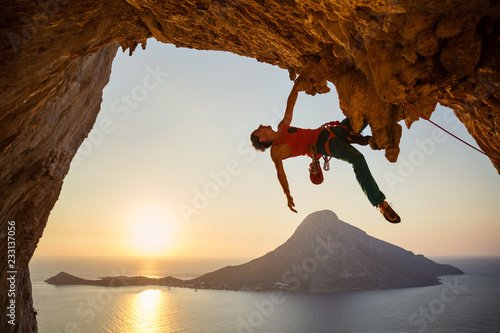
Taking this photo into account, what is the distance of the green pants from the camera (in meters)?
3.43

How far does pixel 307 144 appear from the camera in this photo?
14.1ft

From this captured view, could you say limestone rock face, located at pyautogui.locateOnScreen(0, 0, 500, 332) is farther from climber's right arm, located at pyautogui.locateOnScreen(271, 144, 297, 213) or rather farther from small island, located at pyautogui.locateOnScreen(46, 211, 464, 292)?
small island, located at pyautogui.locateOnScreen(46, 211, 464, 292)

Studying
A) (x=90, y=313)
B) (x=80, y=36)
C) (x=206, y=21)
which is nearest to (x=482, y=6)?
(x=206, y=21)

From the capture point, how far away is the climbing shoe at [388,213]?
3.21 metres

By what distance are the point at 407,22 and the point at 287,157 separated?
8.53 ft

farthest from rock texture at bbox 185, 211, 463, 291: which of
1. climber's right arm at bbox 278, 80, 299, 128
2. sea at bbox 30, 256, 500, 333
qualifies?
climber's right arm at bbox 278, 80, 299, 128

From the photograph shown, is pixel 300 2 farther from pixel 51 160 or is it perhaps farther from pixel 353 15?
pixel 51 160

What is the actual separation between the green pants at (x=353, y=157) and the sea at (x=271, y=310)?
60.1 meters

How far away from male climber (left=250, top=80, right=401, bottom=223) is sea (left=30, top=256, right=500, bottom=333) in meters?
59.6

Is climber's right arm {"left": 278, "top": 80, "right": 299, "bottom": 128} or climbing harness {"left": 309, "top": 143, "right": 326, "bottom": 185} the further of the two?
climber's right arm {"left": 278, "top": 80, "right": 299, "bottom": 128}

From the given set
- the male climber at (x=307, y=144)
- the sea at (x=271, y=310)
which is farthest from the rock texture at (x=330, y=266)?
the male climber at (x=307, y=144)

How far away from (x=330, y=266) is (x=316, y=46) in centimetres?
10012

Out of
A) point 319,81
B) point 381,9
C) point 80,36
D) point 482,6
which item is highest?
point 80,36

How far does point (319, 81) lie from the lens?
13.6 feet
